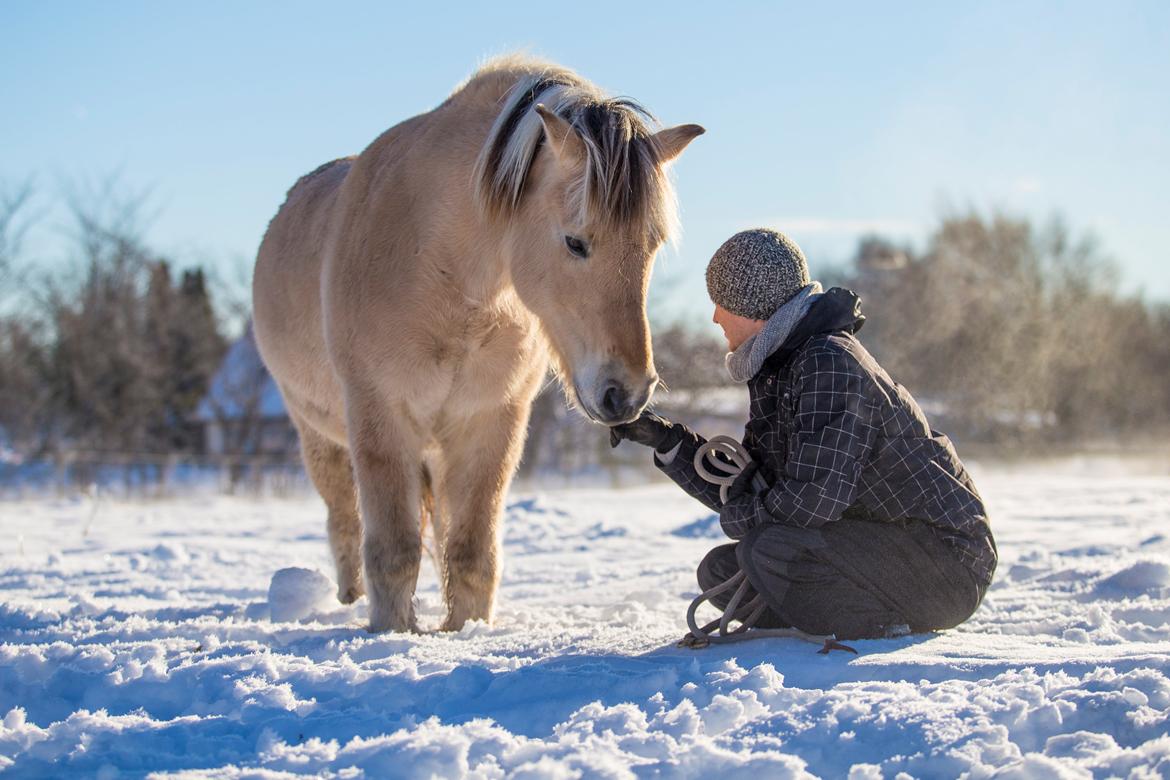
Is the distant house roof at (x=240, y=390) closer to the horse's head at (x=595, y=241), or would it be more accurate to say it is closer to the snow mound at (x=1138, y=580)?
the horse's head at (x=595, y=241)

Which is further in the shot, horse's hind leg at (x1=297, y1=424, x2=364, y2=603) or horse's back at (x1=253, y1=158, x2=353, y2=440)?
horse's hind leg at (x1=297, y1=424, x2=364, y2=603)

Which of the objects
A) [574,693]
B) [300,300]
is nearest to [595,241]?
[574,693]

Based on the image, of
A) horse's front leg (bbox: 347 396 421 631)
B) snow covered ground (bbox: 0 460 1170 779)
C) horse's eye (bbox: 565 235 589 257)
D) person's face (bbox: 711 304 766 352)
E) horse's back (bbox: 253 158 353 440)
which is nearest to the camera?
snow covered ground (bbox: 0 460 1170 779)

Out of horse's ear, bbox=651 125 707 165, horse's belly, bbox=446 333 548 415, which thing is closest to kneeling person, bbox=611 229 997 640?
horse's ear, bbox=651 125 707 165

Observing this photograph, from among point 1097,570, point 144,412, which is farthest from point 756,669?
point 144,412

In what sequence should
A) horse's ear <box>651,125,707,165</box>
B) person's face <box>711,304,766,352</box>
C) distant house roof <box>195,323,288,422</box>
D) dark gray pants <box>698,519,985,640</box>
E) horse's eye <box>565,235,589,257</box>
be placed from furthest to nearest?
distant house roof <box>195,323,288,422</box>, horse's ear <box>651,125,707,165</box>, horse's eye <box>565,235,589,257</box>, person's face <box>711,304,766,352</box>, dark gray pants <box>698,519,985,640</box>

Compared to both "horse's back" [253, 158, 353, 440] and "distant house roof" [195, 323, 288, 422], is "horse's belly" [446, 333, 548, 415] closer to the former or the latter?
"horse's back" [253, 158, 353, 440]

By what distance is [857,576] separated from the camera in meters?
3.06

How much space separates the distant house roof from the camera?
32.6 m

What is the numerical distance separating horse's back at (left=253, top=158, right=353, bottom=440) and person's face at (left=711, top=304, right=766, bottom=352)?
6.93 ft

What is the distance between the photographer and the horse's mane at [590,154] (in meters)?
3.32

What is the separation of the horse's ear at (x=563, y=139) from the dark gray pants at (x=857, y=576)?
1.45 meters

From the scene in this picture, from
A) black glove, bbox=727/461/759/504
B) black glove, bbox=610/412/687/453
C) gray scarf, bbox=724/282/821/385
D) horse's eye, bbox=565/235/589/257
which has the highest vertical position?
horse's eye, bbox=565/235/589/257

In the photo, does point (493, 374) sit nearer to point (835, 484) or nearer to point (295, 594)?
point (295, 594)
